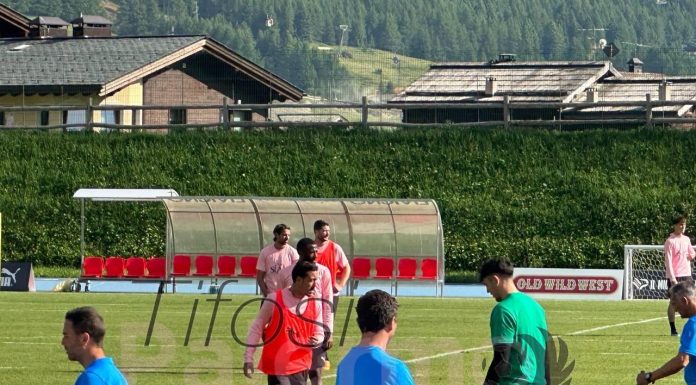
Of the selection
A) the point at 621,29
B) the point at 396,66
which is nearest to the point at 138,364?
the point at 396,66

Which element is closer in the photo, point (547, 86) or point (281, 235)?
point (281, 235)

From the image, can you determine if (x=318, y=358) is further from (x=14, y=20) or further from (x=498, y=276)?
(x=14, y=20)

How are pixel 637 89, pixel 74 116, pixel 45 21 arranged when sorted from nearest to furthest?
pixel 74 116, pixel 637 89, pixel 45 21

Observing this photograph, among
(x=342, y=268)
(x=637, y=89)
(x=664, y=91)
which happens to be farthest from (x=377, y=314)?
(x=637, y=89)

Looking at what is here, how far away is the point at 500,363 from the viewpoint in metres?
10.9

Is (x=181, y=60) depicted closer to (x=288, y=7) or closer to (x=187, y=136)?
(x=187, y=136)

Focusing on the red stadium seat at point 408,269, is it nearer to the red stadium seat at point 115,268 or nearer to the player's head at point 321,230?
the red stadium seat at point 115,268

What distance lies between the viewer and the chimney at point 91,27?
7094 centimetres

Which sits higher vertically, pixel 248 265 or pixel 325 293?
pixel 325 293

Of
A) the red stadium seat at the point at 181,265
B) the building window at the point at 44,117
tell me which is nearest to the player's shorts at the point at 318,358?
the red stadium seat at the point at 181,265

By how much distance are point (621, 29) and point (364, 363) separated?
163861 mm

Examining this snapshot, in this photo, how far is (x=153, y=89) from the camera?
189 ft

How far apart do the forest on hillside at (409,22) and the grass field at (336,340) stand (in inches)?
4362

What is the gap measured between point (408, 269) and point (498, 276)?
24807mm
